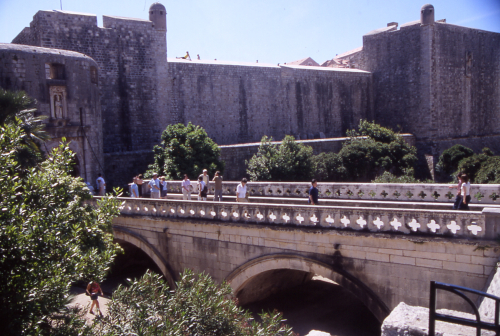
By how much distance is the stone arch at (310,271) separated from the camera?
816 cm

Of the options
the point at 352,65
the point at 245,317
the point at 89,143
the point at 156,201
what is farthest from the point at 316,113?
the point at 245,317

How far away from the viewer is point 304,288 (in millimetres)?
13391

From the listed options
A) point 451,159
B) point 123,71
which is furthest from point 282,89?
point 451,159

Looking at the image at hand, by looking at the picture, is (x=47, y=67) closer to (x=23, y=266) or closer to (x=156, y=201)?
(x=156, y=201)

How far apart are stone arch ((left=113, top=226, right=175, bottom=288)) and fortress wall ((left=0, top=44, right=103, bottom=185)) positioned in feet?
19.4

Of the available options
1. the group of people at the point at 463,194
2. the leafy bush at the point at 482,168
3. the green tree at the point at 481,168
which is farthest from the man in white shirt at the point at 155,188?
the green tree at the point at 481,168

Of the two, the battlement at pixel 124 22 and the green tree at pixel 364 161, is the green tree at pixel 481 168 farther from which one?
the battlement at pixel 124 22

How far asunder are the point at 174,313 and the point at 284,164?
1498cm

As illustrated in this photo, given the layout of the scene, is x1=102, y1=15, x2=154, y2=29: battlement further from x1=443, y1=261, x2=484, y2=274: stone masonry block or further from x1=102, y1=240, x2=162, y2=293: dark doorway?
x1=443, y1=261, x2=484, y2=274: stone masonry block

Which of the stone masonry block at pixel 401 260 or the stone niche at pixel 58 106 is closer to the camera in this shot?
the stone masonry block at pixel 401 260

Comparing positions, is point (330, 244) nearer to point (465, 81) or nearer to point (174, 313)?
point (174, 313)

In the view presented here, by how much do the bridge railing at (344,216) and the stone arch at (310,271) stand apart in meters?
0.84

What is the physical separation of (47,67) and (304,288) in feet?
43.7

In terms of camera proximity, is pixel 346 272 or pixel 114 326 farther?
pixel 346 272
